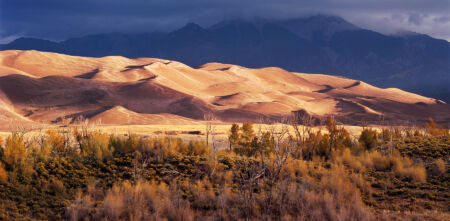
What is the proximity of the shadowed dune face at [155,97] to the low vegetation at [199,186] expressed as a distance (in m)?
45.4

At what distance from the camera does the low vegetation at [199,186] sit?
460 inches

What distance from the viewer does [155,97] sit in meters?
97.6

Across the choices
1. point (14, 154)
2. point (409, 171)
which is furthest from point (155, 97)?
point (409, 171)

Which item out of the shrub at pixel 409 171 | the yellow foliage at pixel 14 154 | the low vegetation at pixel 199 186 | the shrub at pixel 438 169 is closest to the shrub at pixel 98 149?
the low vegetation at pixel 199 186

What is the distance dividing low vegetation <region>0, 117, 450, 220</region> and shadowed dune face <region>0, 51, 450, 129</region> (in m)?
45.4

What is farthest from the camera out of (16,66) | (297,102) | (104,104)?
(16,66)

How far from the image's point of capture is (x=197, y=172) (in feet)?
49.9

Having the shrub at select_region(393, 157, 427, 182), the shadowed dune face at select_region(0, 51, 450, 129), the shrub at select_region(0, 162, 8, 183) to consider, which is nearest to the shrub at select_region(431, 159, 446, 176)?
the shrub at select_region(393, 157, 427, 182)

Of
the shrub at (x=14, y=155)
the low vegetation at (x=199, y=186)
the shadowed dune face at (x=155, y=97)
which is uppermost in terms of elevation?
the shadowed dune face at (x=155, y=97)

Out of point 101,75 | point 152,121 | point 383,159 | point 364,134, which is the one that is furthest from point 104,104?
point 383,159

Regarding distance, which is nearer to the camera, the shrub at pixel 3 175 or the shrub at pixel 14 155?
the shrub at pixel 3 175

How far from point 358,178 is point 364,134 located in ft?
36.5

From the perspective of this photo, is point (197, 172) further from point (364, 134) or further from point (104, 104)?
point (104, 104)

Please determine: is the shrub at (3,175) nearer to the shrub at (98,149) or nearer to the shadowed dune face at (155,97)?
the shrub at (98,149)
